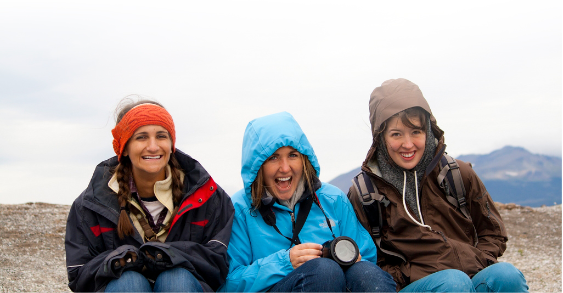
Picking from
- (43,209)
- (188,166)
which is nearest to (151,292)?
(188,166)

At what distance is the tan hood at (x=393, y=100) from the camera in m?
4.54

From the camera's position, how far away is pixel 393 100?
15.0ft

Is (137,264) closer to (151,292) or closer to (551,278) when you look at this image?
(151,292)

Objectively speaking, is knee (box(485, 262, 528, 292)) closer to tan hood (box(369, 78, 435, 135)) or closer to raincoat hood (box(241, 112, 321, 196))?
tan hood (box(369, 78, 435, 135))

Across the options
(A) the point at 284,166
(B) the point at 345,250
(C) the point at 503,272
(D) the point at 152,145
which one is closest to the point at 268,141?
(A) the point at 284,166

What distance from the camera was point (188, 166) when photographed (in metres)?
4.54

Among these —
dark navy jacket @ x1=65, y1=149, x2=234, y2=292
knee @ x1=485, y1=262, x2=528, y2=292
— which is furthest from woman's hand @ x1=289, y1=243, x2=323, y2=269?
knee @ x1=485, y1=262, x2=528, y2=292

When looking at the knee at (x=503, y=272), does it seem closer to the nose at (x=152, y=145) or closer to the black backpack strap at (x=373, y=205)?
the black backpack strap at (x=373, y=205)

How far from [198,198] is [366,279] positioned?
1634mm

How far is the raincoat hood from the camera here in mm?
4258

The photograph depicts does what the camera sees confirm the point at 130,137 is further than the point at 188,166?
No

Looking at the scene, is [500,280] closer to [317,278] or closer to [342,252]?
[342,252]

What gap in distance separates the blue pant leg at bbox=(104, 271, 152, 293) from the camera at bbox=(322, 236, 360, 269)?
146 centimetres

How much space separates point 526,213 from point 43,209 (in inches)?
645
